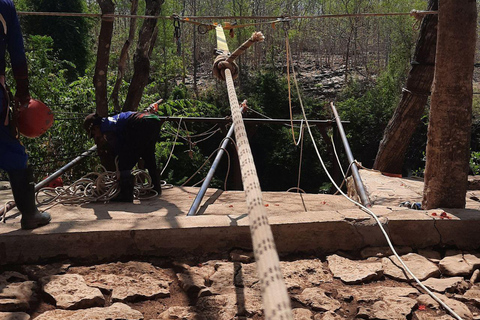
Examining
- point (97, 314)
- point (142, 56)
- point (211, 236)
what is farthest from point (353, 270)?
point (142, 56)

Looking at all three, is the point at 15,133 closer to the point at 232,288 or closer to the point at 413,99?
the point at 232,288

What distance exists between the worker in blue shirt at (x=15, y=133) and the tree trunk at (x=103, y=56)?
103 inches

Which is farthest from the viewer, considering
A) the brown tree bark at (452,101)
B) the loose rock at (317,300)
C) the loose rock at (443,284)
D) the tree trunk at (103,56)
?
the tree trunk at (103,56)

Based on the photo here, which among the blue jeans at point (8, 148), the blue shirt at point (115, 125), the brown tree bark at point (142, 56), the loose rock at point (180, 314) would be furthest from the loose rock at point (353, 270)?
the brown tree bark at point (142, 56)

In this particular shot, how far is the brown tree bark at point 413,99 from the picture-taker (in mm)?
5848

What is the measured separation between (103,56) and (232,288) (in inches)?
156

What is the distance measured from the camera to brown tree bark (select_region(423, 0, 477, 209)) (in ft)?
9.70

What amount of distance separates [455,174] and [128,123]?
2.98 meters

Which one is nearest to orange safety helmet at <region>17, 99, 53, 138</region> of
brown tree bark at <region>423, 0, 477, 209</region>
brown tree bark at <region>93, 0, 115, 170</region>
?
brown tree bark at <region>423, 0, 477, 209</region>

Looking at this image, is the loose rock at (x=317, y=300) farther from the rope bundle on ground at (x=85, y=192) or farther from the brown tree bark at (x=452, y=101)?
the rope bundle on ground at (x=85, y=192)

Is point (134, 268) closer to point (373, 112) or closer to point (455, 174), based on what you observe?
point (455, 174)

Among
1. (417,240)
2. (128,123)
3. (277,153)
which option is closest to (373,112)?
(277,153)

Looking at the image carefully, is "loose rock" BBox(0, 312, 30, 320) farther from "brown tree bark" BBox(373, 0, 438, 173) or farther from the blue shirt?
"brown tree bark" BBox(373, 0, 438, 173)

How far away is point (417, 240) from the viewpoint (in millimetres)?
2699
